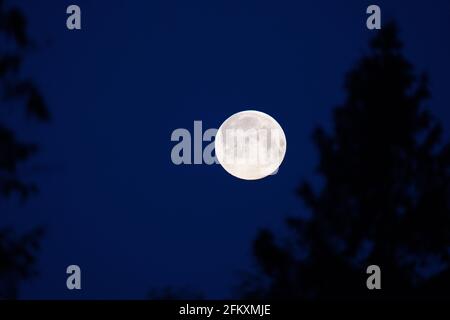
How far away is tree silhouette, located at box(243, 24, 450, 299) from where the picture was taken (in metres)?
15.5

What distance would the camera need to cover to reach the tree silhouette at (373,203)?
51.0 feet

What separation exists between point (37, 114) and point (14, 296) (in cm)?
305

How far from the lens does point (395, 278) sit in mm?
15047

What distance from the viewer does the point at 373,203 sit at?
16312 mm

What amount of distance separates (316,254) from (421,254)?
2.25 meters

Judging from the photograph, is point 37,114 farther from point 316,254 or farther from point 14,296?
point 316,254

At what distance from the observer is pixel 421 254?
1578 centimetres

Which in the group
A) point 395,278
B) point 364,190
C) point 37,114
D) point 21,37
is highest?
point 21,37
